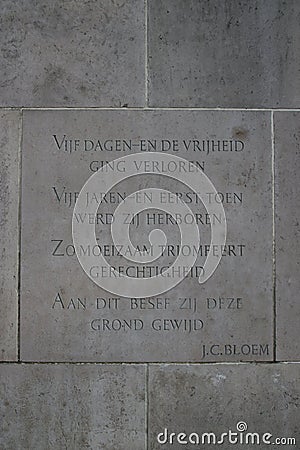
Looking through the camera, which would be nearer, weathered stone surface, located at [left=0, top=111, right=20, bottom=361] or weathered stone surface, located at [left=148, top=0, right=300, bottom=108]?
weathered stone surface, located at [left=0, top=111, right=20, bottom=361]

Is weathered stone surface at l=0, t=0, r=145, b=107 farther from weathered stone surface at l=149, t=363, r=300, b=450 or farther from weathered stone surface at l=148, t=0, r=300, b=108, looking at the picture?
weathered stone surface at l=149, t=363, r=300, b=450

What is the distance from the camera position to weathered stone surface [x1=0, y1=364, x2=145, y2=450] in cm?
503

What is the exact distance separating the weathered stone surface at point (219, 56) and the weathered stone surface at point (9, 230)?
38.8 inches

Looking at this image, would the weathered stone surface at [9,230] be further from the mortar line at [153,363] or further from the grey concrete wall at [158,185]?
the mortar line at [153,363]

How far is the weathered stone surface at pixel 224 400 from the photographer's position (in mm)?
5027

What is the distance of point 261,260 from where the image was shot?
5.11 m

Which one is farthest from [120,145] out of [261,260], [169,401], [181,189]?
[169,401]

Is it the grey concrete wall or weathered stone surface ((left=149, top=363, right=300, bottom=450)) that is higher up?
the grey concrete wall

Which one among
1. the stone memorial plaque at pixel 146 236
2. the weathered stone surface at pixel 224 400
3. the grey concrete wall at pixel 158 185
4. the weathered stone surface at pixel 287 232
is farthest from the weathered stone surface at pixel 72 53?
the weathered stone surface at pixel 224 400

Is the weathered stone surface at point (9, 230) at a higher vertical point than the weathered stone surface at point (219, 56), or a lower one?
lower

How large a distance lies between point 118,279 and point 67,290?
1.14 ft

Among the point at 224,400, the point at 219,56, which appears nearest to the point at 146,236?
the point at 224,400

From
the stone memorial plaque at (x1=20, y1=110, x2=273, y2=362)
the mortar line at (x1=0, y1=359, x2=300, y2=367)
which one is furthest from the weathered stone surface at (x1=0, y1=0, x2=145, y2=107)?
the mortar line at (x1=0, y1=359, x2=300, y2=367)

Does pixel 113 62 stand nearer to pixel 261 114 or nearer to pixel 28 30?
pixel 28 30
